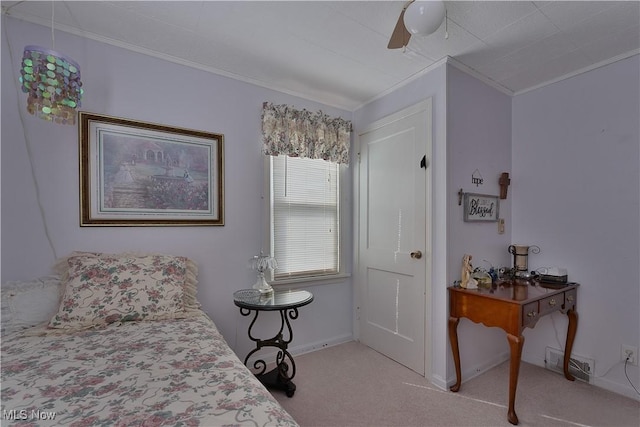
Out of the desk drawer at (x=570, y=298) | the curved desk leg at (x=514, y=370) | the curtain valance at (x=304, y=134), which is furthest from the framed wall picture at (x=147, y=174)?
the desk drawer at (x=570, y=298)

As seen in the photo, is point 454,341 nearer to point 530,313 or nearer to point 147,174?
point 530,313

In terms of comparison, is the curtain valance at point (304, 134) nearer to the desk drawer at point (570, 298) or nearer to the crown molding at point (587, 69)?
the crown molding at point (587, 69)

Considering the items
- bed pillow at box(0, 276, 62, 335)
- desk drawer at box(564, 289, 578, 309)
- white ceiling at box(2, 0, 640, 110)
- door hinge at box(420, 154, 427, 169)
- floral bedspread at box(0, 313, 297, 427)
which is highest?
white ceiling at box(2, 0, 640, 110)

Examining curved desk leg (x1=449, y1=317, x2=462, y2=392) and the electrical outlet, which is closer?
the electrical outlet

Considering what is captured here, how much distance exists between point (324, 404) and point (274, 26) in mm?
2551

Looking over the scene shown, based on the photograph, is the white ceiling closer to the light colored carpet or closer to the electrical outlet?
the electrical outlet

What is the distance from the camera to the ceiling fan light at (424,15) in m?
1.24

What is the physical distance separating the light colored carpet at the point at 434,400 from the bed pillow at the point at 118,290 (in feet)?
3.53

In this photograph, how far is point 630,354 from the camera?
2074 mm

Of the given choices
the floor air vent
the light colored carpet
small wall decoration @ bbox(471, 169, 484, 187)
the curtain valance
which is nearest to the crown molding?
small wall decoration @ bbox(471, 169, 484, 187)

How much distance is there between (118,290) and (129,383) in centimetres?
83

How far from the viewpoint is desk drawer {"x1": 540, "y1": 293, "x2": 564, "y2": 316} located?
6.54ft

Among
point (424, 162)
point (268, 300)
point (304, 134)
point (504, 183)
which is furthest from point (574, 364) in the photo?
point (304, 134)

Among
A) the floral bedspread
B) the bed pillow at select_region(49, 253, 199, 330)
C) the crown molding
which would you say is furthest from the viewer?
the crown molding
